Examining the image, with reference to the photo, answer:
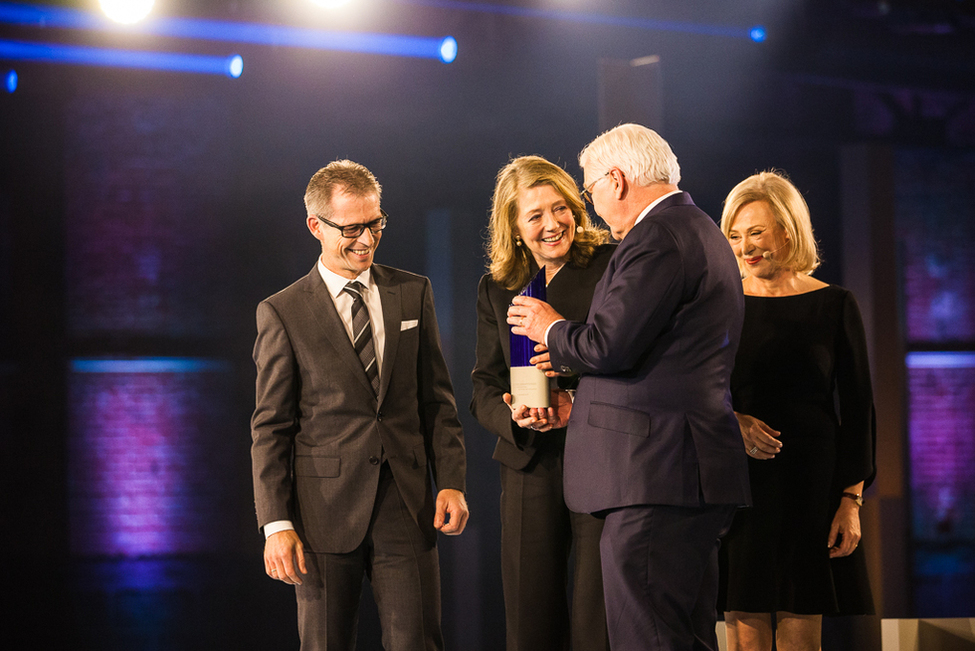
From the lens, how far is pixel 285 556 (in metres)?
2.00

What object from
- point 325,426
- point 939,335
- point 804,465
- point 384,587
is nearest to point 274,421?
point 325,426

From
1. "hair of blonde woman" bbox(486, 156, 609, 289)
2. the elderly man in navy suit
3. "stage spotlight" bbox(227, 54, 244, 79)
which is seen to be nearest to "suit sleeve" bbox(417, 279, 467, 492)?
"hair of blonde woman" bbox(486, 156, 609, 289)

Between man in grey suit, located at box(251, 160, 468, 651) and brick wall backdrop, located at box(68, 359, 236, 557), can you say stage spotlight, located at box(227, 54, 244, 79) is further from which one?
man in grey suit, located at box(251, 160, 468, 651)

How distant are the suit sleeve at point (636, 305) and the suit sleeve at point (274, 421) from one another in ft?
2.46

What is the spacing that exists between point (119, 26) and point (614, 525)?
3.99 m

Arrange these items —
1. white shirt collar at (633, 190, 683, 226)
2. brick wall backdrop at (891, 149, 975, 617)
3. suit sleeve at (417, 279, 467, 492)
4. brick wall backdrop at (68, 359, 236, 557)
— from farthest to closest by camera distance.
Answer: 1. brick wall backdrop at (891, 149, 975, 617)
2. brick wall backdrop at (68, 359, 236, 557)
3. suit sleeve at (417, 279, 467, 492)
4. white shirt collar at (633, 190, 683, 226)

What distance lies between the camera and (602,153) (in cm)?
204

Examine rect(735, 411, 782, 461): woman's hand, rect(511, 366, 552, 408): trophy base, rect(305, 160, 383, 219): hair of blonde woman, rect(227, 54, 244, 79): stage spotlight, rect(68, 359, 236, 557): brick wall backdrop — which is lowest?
rect(68, 359, 236, 557): brick wall backdrop

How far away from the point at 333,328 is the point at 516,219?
0.65 meters

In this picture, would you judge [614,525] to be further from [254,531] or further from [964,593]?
[964,593]

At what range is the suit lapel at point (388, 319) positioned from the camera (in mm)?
2125

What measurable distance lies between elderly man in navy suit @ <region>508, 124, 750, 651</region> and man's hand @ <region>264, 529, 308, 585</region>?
→ 2.29 ft

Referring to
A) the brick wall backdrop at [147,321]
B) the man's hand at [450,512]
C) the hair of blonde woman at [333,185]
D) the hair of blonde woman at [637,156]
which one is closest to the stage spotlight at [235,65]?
the brick wall backdrop at [147,321]

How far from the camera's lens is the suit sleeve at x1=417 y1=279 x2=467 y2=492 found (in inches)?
88.1
